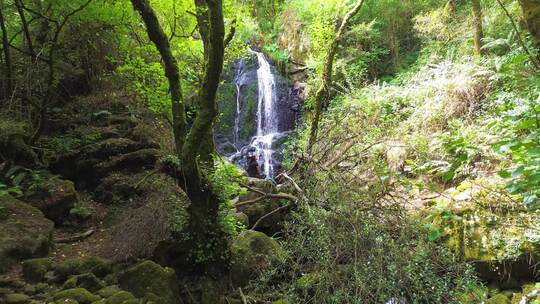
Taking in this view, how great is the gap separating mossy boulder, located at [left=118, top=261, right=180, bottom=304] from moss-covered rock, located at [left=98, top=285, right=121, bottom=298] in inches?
4.8

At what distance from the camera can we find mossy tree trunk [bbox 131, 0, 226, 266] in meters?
3.92

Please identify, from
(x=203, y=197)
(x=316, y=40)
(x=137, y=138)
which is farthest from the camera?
(x=316, y=40)

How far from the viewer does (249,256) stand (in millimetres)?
4961

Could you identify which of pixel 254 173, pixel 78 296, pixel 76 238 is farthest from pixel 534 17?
pixel 254 173

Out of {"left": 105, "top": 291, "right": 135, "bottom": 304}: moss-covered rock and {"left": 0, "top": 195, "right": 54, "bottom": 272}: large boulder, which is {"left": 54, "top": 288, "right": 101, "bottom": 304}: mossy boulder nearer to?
{"left": 105, "top": 291, "right": 135, "bottom": 304}: moss-covered rock

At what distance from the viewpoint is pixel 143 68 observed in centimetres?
656

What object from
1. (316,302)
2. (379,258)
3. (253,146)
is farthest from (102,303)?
(253,146)

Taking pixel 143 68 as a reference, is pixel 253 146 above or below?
below

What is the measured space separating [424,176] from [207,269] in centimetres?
491

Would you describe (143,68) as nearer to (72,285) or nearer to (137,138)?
(137,138)

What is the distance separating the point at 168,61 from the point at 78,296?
2816mm

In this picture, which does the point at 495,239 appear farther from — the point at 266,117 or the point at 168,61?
the point at 266,117

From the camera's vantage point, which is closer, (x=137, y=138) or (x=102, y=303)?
(x=102, y=303)

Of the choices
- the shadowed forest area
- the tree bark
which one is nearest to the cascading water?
the shadowed forest area
